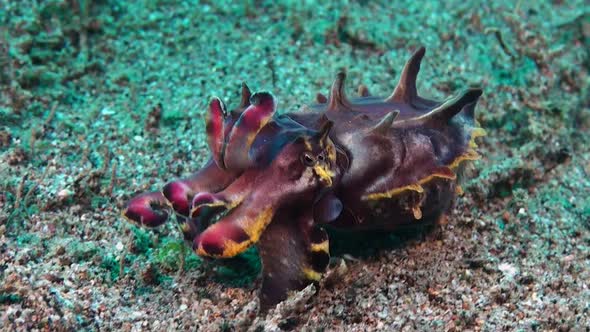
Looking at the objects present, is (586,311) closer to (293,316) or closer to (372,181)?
(372,181)

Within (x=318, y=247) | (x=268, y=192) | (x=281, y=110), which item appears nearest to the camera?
(x=268, y=192)

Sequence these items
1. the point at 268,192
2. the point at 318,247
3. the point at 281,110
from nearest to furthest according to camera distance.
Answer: the point at 268,192 < the point at 318,247 < the point at 281,110

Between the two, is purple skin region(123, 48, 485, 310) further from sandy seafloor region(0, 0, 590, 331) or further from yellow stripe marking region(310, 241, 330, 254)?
sandy seafloor region(0, 0, 590, 331)

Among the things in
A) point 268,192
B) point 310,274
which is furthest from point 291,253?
point 268,192

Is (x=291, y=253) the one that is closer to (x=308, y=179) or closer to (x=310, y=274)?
(x=310, y=274)

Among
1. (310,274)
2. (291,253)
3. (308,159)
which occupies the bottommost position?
(310,274)

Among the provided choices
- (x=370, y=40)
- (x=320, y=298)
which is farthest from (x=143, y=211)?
(x=370, y=40)

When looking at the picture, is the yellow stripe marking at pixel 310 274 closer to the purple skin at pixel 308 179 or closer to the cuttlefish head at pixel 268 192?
the purple skin at pixel 308 179

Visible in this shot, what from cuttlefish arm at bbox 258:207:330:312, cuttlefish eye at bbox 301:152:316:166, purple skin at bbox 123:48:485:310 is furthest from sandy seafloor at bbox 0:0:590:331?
cuttlefish eye at bbox 301:152:316:166
